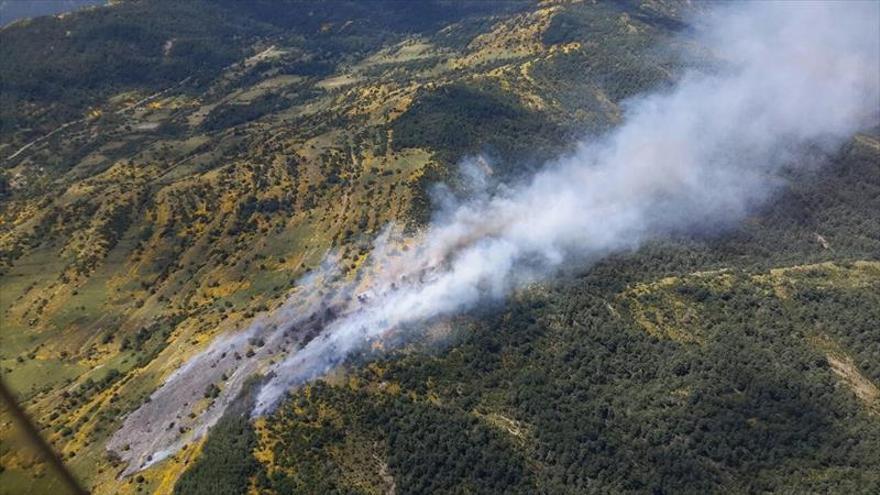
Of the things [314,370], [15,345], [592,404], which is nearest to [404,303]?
[314,370]

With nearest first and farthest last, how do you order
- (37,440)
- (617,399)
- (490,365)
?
(37,440), (617,399), (490,365)

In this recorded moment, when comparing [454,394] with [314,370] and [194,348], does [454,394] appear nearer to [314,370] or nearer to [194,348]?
[314,370]

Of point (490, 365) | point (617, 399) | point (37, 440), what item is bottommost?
point (617, 399)

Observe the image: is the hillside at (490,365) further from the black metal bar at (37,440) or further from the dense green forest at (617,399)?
the black metal bar at (37,440)

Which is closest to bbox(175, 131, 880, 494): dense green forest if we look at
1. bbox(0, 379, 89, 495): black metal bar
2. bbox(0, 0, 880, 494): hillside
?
bbox(0, 0, 880, 494): hillside

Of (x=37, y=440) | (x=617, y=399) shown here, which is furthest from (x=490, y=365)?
(x=37, y=440)

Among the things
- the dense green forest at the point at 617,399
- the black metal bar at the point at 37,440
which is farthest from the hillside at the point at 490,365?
the black metal bar at the point at 37,440

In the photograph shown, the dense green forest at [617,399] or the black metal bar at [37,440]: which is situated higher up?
the black metal bar at [37,440]

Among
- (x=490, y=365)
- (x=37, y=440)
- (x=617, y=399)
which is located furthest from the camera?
(x=490, y=365)

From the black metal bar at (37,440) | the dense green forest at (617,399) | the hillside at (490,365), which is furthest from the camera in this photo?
the hillside at (490,365)

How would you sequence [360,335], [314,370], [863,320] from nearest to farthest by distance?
[314,370], [360,335], [863,320]

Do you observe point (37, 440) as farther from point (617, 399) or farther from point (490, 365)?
point (617, 399)
